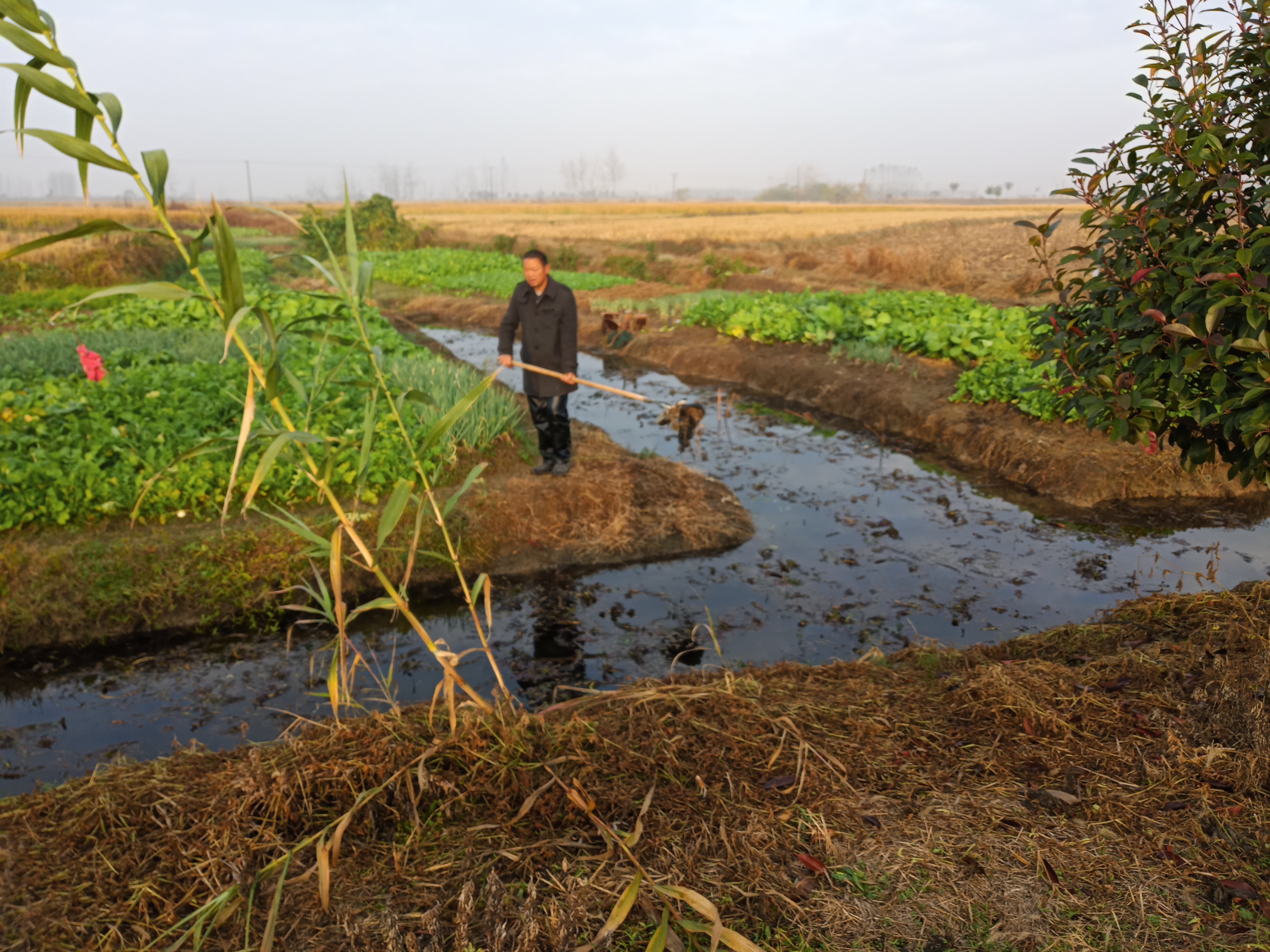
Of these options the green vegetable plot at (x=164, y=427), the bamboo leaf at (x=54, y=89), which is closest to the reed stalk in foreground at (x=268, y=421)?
the bamboo leaf at (x=54, y=89)

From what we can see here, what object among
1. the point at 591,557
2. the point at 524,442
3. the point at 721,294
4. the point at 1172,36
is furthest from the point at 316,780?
the point at 721,294

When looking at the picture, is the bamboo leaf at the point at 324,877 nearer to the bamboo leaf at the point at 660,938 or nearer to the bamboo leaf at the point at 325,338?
the bamboo leaf at the point at 660,938

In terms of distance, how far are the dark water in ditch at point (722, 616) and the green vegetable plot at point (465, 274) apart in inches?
559

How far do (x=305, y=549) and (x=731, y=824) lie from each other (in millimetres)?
2727

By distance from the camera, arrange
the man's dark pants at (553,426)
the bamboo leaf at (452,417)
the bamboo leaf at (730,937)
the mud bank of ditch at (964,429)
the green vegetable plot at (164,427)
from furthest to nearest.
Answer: the mud bank of ditch at (964,429), the man's dark pants at (553,426), the green vegetable plot at (164,427), the bamboo leaf at (452,417), the bamboo leaf at (730,937)

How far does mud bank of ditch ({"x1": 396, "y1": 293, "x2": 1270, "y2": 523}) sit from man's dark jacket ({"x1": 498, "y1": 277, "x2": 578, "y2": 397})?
4500mm

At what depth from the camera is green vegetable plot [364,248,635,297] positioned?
21547 millimetres

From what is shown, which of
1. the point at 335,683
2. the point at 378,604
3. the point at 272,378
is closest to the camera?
the point at 272,378

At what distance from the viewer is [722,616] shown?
5629 mm

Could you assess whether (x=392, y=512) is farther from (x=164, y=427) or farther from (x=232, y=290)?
(x=164, y=427)

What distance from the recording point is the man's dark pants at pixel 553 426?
715cm

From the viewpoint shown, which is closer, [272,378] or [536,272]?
[272,378]

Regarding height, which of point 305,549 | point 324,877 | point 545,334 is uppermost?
point 545,334

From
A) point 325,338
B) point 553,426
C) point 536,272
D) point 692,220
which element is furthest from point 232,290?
point 692,220
